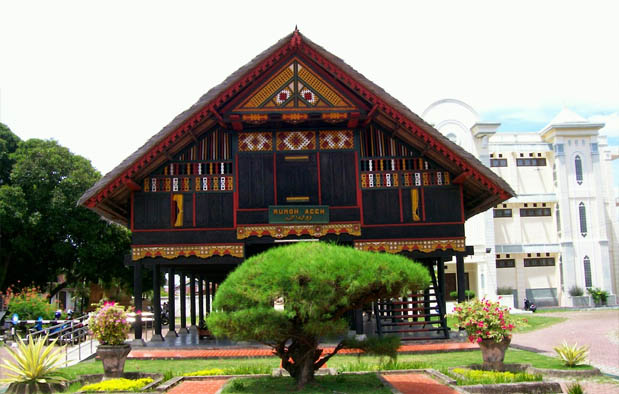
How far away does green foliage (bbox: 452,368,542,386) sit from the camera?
454 inches

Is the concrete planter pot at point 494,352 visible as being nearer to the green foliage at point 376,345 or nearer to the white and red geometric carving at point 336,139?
the green foliage at point 376,345

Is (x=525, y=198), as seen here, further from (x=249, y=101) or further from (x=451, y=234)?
(x=249, y=101)

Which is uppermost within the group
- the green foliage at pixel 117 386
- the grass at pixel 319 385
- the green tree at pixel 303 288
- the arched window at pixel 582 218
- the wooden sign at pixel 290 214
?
the arched window at pixel 582 218

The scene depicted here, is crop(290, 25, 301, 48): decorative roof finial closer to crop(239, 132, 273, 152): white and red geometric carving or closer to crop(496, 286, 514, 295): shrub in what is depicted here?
crop(239, 132, 273, 152): white and red geometric carving

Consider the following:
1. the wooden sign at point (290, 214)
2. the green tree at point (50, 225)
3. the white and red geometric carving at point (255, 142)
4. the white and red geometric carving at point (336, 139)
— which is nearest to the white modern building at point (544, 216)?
the green tree at point (50, 225)

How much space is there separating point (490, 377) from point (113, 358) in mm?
7818

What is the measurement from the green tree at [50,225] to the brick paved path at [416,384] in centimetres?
2453

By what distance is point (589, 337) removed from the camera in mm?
23781

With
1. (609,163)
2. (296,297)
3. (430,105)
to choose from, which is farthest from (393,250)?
(609,163)

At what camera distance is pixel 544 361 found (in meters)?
14.8

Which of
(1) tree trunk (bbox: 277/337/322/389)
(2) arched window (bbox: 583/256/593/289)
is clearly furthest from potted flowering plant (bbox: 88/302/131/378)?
(2) arched window (bbox: 583/256/593/289)

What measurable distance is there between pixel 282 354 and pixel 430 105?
37.3 metres

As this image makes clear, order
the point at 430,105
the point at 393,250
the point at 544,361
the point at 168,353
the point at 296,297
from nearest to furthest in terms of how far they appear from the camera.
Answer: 1. the point at 296,297
2. the point at 544,361
3. the point at 168,353
4. the point at 393,250
5. the point at 430,105

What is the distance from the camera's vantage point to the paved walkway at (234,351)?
1727cm
